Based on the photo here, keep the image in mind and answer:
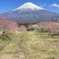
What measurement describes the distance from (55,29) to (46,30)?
23.9ft

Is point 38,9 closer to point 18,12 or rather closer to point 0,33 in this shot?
point 18,12

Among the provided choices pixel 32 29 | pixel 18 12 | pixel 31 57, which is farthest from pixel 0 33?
pixel 18 12

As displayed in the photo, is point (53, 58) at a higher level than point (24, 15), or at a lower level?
lower

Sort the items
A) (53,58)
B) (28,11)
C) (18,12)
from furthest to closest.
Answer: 1. (28,11)
2. (18,12)
3. (53,58)

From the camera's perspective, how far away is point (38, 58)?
17.4 metres

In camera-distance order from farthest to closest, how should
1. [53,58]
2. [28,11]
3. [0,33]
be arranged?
[28,11] < [0,33] < [53,58]

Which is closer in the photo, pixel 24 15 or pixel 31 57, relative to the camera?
pixel 31 57

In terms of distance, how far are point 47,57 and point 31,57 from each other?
1304 millimetres

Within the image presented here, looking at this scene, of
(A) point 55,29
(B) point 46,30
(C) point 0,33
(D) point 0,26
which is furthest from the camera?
(B) point 46,30

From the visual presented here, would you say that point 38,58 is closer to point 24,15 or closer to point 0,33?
point 0,33

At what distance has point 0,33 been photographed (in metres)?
30.0

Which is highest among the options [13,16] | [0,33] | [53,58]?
[13,16]

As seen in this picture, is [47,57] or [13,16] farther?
[13,16]

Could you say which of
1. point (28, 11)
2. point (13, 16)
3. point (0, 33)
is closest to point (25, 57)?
point (0, 33)
